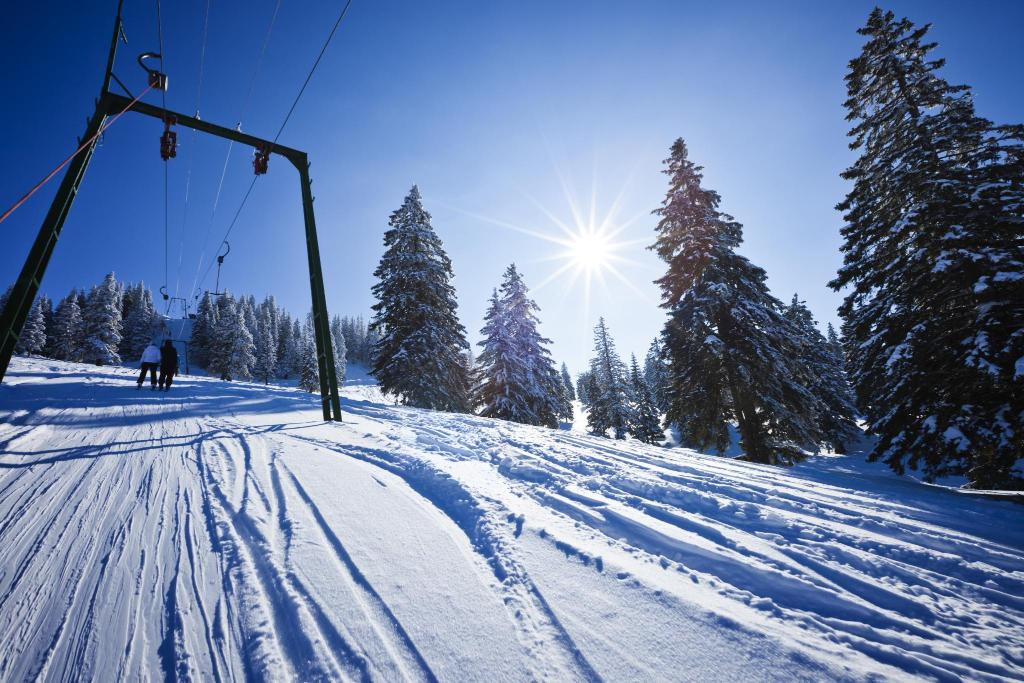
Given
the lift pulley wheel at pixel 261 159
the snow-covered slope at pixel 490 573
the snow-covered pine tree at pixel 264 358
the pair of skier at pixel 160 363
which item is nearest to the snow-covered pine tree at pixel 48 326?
the snow-covered pine tree at pixel 264 358

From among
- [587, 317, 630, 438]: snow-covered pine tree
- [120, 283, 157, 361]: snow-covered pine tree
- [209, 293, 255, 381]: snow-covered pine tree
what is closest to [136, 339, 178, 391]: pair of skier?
[587, 317, 630, 438]: snow-covered pine tree

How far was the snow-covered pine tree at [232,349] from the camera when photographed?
173 feet

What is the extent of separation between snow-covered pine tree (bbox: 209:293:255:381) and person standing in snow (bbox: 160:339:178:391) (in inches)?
1898

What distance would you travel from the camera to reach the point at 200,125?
9.48 meters

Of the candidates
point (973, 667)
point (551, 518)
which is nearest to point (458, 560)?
point (551, 518)

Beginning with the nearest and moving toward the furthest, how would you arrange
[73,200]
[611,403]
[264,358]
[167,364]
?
[73,200]
[167,364]
[611,403]
[264,358]

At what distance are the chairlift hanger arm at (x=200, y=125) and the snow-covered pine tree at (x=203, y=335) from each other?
67622 millimetres

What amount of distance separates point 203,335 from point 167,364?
69459 mm

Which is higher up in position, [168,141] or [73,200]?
[168,141]

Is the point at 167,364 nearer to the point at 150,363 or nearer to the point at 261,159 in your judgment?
the point at 150,363

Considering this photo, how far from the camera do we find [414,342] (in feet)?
62.6

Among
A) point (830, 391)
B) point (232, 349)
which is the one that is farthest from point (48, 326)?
point (830, 391)

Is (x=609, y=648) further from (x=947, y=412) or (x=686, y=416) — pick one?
(x=686, y=416)

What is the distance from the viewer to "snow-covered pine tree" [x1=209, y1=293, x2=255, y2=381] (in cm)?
5284
